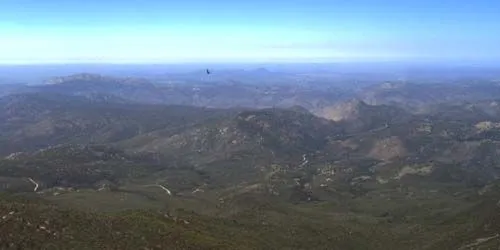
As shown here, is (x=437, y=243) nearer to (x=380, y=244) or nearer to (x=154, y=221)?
(x=380, y=244)

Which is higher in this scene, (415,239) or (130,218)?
(130,218)

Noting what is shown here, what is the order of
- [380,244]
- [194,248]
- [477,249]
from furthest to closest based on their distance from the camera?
[380,244] → [477,249] → [194,248]

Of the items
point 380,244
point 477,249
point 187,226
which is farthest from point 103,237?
point 380,244

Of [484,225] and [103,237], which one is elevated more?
[103,237]

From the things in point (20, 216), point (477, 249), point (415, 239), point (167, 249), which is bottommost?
point (415, 239)

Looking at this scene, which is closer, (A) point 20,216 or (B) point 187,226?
(A) point 20,216

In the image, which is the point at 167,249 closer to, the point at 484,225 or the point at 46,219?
the point at 46,219

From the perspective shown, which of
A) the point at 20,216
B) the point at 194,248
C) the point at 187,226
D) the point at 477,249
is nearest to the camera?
the point at 20,216

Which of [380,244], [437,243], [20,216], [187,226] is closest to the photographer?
[20,216]

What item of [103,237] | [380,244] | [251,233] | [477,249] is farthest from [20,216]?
[380,244]
